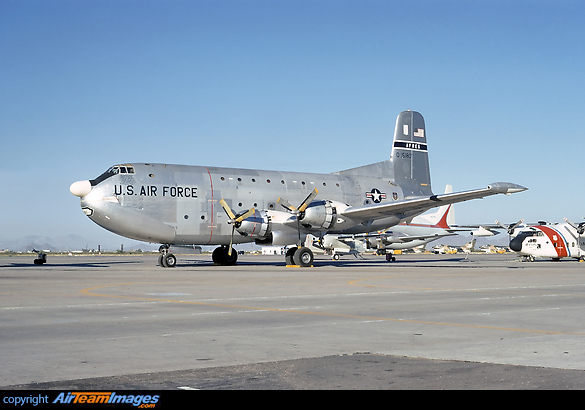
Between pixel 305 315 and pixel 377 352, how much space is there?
4.65 m

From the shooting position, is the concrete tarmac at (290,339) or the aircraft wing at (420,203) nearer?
the concrete tarmac at (290,339)

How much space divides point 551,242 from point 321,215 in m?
23.1

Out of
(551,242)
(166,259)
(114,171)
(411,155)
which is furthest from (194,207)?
(551,242)

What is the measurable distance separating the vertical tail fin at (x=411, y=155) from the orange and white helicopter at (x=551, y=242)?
9.53 m

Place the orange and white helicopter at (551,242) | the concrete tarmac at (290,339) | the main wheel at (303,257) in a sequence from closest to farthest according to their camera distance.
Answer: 1. the concrete tarmac at (290,339)
2. the main wheel at (303,257)
3. the orange and white helicopter at (551,242)

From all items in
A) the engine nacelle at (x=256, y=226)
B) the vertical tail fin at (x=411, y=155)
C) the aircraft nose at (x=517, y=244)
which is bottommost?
the aircraft nose at (x=517, y=244)

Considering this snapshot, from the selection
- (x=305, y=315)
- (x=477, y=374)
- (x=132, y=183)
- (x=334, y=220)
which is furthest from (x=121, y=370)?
(x=334, y=220)

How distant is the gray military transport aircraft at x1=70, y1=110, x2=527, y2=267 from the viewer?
3722 cm

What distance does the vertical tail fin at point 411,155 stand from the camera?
48.9 meters

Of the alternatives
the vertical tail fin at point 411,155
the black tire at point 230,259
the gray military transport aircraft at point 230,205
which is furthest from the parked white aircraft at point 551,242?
the black tire at point 230,259

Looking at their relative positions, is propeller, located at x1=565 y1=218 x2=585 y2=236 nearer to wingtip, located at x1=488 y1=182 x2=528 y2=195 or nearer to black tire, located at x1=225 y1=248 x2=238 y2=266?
wingtip, located at x1=488 y1=182 x2=528 y2=195

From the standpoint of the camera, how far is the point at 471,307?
50.1 ft

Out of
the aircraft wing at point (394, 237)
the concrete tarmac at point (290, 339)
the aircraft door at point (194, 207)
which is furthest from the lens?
the aircraft wing at point (394, 237)

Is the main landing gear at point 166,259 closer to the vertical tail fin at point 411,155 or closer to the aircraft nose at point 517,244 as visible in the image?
the vertical tail fin at point 411,155
